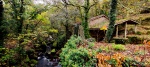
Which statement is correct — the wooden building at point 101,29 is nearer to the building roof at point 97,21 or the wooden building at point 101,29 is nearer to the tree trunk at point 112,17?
A: the building roof at point 97,21

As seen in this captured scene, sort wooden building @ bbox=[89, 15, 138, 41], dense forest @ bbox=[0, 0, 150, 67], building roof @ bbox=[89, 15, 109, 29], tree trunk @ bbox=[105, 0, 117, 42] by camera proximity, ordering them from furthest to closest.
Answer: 1. building roof @ bbox=[89, 15, 109, 29]
2. wooden building @ bbox=[89, 15, 138, 41]
3. tree trunk @ bbox=[105, 0, 117, 42]
4. dense forest @ bbox=[0, 0, 150, 67]

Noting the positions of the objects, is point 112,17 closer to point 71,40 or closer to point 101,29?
point 71,40

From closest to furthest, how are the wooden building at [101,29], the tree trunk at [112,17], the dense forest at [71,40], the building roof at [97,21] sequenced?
the dense forest at [71,40]
the tree trunk at [112,17]
the wooden building at [101,29]
the building roof at [97,21]

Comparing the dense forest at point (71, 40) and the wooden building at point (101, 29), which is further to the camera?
the wooden building at point (101, 29)

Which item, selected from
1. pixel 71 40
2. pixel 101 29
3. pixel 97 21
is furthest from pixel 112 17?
pixel 97 21

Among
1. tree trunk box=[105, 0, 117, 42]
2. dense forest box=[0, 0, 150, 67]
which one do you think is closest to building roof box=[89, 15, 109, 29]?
dense forest box=[0, 0, 150, 67]

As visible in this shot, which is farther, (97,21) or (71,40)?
(97,21)

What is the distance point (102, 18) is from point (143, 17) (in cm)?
722

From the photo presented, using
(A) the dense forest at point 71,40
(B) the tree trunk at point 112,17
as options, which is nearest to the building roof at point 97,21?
(A) the dense forest at point 71,40

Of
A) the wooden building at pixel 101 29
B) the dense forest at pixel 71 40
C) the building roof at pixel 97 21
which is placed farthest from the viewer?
the building roof at pixel 97 21

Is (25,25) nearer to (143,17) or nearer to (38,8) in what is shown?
(38,8)

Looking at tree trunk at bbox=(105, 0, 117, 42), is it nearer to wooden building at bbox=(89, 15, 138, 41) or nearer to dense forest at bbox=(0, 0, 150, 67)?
dense forest at bbox=(0, 0, 150, 67)

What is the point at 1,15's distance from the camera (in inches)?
588

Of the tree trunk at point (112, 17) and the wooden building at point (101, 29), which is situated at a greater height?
the tree trunk at point (112, 17)
